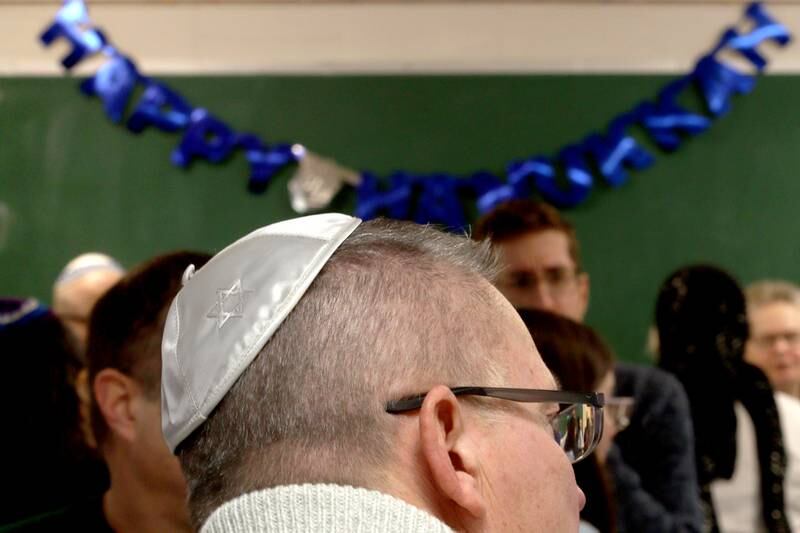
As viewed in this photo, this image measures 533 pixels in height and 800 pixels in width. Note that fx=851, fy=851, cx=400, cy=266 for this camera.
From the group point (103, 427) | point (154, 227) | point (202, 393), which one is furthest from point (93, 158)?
point (202, 393)

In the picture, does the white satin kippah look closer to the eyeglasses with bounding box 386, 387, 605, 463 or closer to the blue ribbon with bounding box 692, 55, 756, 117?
the eyeglasses with bounding box 386, 387, 605, 463

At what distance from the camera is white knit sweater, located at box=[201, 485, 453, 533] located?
2.06 ft

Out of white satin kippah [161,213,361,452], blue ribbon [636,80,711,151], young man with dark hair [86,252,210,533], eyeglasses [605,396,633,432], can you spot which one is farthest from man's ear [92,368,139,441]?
blue ribbon [636,80,711,151]

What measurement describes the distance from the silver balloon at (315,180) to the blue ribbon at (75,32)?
2.67ft

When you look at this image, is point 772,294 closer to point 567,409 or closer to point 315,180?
point 315,180

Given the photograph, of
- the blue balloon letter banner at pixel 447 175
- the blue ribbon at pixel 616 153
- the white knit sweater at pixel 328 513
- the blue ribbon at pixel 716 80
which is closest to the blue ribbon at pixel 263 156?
the blue balloon letter banner at pixel 447 175

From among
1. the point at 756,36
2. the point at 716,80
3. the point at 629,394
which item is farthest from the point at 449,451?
the point at 756,36

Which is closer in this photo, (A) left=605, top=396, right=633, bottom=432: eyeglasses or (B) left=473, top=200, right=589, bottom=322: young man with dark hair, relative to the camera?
(A) left=605, top=396, right=633, bottom=432: eyeglasses

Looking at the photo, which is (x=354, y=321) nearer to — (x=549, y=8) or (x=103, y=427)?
(x=103, y=427)

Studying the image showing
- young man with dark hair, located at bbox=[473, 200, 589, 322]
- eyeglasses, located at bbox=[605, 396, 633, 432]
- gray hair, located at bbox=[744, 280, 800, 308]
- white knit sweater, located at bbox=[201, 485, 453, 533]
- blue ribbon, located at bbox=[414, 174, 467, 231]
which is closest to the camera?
white knit sweater, located at bbox=[201, 485, 453, 533]

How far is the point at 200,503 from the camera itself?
747 mm

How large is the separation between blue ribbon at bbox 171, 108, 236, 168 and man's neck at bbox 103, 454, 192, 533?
1921 millimetres

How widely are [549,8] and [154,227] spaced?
5.29 feet

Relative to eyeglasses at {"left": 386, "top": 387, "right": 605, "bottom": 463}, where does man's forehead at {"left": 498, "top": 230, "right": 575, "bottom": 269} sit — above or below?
above
